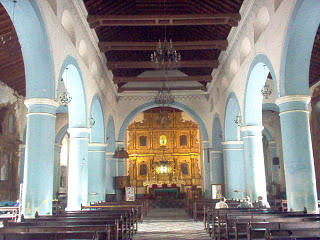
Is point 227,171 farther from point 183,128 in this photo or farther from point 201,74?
point 183,128

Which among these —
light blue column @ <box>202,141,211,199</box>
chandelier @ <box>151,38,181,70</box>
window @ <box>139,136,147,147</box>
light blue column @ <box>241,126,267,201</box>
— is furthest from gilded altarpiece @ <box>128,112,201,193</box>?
chandelier @ <box>151,38,181,70</box>

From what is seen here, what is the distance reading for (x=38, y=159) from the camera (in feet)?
26.3

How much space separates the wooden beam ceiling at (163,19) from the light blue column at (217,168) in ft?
29.6

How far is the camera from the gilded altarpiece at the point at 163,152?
25984 mm

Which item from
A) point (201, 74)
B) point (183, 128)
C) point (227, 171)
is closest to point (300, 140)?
point (227, 171)

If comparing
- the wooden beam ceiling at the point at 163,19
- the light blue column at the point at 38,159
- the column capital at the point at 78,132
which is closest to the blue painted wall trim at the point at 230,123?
the wooden beam ceiling at the point at 163,19

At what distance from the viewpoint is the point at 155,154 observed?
2677 cm

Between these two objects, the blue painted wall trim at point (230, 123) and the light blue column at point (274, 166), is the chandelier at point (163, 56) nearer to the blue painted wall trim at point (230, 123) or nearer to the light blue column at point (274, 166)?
the blue painted wall trim at point (230, 123)

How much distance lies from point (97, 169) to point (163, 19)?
765 centimetres

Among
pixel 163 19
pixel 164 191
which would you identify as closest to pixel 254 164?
pixel 163 19

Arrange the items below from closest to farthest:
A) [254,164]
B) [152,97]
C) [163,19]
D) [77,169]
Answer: [77,169], [163,19], [254,164], [152,97]

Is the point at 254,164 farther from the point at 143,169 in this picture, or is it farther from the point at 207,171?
the point at 143,169

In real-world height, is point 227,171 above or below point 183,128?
below

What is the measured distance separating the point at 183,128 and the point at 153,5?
14828 mm
